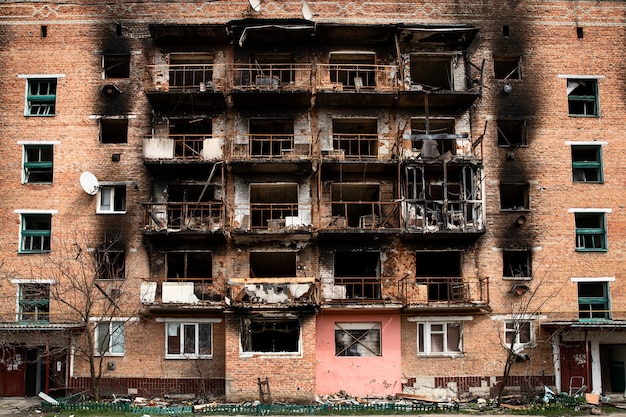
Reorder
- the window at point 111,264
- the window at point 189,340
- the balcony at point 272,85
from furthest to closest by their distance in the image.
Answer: the window at point 111,264 < the balcony at point 272,85 < the window at point 189,340

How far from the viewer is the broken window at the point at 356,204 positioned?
2647cm

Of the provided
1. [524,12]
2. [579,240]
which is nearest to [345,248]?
[579,240]

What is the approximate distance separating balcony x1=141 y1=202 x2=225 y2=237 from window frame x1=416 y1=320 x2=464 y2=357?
874cm

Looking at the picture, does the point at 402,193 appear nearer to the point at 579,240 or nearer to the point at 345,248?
the point at 345,248

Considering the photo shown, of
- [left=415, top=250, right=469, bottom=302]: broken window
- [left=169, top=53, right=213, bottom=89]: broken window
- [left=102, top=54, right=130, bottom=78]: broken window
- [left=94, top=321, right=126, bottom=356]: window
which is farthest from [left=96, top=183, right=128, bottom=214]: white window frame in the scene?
[left=415, top=250, right=469, bottom=302]: broken window

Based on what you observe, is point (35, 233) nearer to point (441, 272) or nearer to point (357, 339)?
point (357, 339)

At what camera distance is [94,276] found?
83.4ft

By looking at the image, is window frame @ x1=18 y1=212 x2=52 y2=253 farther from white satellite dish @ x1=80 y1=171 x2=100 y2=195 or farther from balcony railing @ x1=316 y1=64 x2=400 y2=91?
balcony railing @ x1=316 y1=64 x2=400 y2=91

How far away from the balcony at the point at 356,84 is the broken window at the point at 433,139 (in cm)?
174

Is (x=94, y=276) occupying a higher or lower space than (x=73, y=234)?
lower

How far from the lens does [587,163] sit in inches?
1080

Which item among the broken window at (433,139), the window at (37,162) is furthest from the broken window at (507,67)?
the window at (37,162)

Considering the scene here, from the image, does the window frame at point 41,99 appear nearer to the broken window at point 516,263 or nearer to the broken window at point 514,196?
the broken window at point 514,196

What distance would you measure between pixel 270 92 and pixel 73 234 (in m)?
9.64
